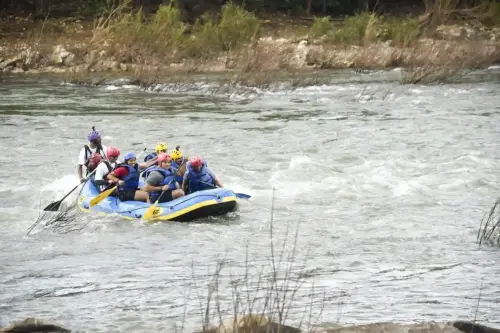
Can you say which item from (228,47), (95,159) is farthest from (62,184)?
(228,47)

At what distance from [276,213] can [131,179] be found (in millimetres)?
2248

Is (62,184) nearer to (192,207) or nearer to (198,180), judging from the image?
(198,180)

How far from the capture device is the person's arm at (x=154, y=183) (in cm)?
1414

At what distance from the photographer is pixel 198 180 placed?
14.3 meters

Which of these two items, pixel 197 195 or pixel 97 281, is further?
pixel 197 195

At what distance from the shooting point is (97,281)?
34.7 feet

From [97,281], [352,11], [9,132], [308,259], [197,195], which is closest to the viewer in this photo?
[97,281]

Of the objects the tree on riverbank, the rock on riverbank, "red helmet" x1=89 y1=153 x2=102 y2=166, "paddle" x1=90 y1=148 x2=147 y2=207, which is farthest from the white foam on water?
the tree on riverbank

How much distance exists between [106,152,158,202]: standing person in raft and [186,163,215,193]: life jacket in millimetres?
698

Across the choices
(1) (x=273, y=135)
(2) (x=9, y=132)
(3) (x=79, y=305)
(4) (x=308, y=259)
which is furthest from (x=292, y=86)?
(3) (x=79, y=305)

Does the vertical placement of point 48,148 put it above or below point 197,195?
below

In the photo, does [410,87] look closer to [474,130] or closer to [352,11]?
[474,130]

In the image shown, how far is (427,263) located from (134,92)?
19.2m

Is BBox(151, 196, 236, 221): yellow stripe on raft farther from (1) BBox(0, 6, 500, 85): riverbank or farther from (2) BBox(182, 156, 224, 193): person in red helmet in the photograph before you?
(1) BBox(0, 6, 500, 85): riverbank
